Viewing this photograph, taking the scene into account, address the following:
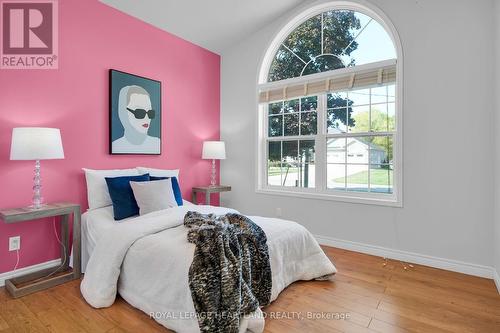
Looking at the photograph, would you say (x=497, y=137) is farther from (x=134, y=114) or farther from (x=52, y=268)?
(x=52, y=268)

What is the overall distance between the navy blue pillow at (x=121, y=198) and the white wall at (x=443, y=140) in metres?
2.42

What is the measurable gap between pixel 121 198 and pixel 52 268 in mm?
934

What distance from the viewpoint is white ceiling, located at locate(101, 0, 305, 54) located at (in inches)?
131

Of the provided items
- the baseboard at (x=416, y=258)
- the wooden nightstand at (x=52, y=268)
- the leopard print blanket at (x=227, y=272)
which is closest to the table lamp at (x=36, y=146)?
the wooden nightstand at (x=52, y=268)

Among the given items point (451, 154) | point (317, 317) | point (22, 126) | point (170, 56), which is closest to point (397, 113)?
point (451, 154)

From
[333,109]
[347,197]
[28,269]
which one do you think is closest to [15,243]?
[28,269]

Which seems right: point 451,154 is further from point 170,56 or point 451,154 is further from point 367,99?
point 170,56

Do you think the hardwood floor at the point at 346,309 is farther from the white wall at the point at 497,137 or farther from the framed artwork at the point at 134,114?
the framed artwork at the point at 134,114

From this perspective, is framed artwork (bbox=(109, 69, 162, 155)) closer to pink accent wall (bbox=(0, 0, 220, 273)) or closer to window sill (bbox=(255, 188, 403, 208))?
pink accent wall (bbox=(0, 0, 220, 273))

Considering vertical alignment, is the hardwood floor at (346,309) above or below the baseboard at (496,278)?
below

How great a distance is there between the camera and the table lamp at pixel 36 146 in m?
2.24

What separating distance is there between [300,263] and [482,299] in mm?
1453

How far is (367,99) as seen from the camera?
336cm

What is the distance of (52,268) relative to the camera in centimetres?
269
